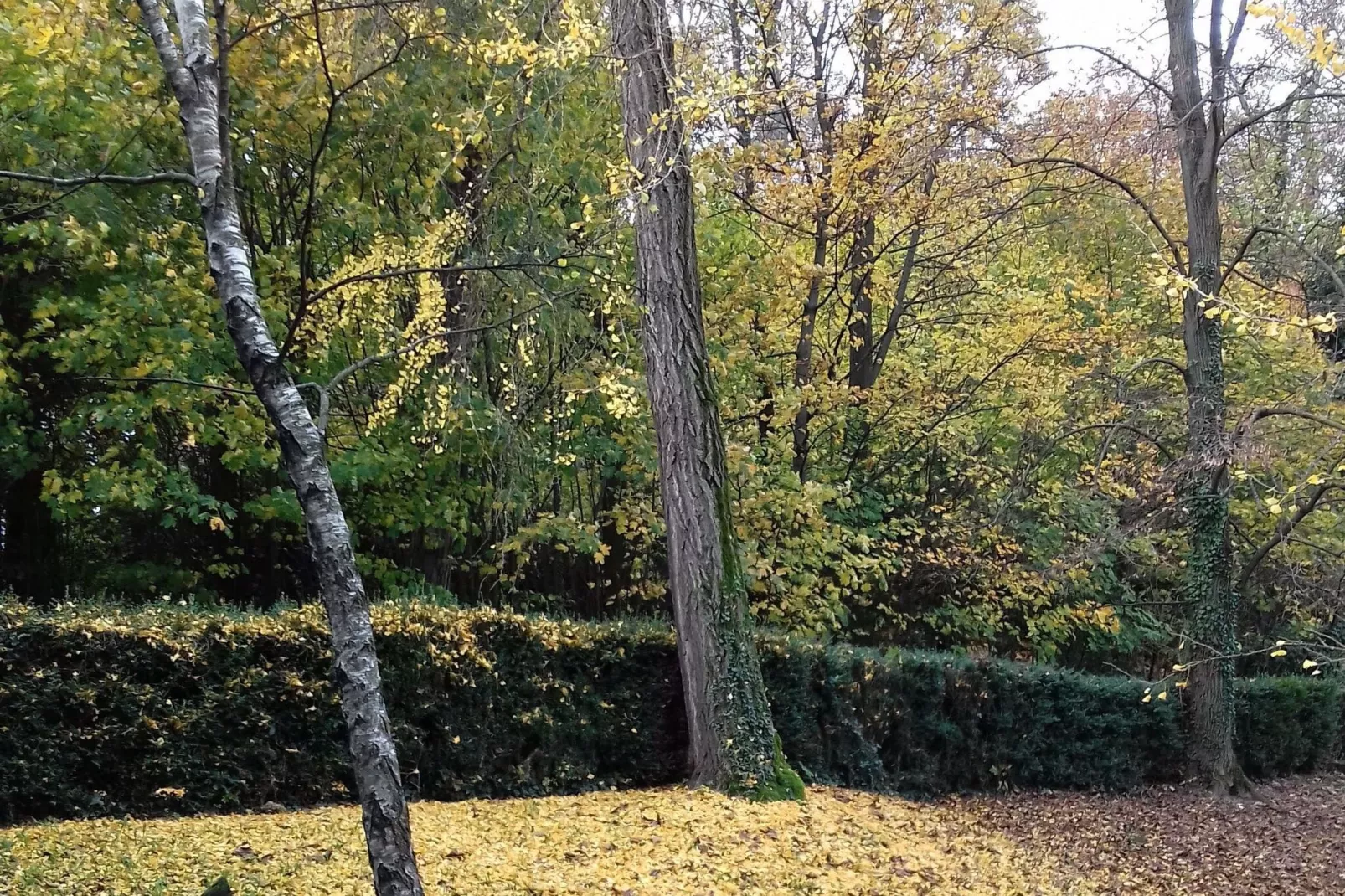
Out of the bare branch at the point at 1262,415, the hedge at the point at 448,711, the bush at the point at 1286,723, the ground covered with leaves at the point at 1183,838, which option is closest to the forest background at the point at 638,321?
the bare branch at the point at 1262,415

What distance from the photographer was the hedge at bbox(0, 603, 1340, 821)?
16.5ft

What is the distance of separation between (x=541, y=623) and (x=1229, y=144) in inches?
461

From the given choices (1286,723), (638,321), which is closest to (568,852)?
(638,321)

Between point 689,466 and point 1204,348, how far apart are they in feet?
23.4

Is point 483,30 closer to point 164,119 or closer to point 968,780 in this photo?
point 164,119

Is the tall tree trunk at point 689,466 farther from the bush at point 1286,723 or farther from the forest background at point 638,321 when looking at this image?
the bush at point 1286,723

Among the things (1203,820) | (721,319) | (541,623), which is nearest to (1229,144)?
(721,319)

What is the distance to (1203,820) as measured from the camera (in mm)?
10094

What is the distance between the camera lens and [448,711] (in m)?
6.43

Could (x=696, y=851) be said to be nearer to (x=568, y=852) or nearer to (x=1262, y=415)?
(x=568, y=852)

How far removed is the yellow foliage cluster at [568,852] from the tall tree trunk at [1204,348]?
4.99 m

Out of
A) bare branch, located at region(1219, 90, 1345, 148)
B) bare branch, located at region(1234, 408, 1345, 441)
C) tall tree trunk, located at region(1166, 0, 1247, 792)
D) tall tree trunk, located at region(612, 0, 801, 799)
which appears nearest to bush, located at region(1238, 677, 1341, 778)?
tall tree trunk, located at region(1166, 0, 1247, 792)

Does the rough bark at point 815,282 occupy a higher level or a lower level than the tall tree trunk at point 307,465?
higher

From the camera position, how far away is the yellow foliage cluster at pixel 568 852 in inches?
168
